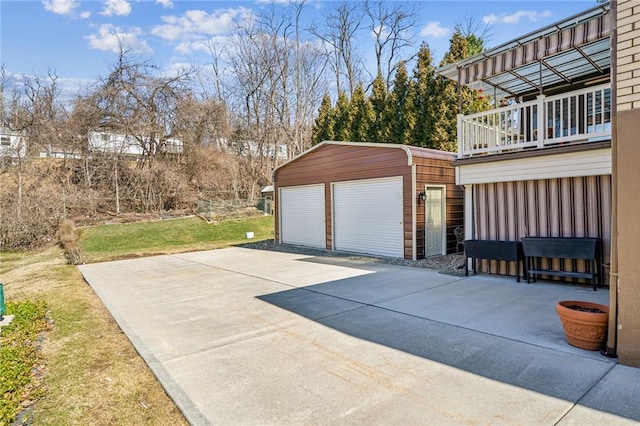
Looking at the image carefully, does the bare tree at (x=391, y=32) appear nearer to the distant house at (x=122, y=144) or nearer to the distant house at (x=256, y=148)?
the distant house at (x=256, y=148)

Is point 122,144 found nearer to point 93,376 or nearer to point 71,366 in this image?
point 71,366

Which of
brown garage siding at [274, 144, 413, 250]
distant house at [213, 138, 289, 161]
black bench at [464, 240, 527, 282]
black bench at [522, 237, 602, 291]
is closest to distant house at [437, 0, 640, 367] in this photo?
black bench at [522, 237, 602, 291]

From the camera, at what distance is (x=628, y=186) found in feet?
10.5

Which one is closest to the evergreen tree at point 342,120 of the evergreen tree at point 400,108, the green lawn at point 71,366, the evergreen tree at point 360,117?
the evergreen tree at point 360,117

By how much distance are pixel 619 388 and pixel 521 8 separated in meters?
11.8

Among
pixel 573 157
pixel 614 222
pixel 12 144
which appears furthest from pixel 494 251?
pixel 12 144

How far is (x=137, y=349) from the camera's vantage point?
4.00 m

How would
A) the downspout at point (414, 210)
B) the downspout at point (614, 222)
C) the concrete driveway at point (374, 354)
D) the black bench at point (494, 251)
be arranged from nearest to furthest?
1. the concrete driveway at point (374, 354)
2. the downspout at point (614, 222)
3. the black bench at point (494, 251)
4. the downspout at point (414, 210)

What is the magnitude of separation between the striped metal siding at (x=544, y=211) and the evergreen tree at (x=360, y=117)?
12.3 metres

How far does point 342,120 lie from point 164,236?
11.1 meters

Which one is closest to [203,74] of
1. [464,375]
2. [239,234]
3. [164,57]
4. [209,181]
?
[164,57]

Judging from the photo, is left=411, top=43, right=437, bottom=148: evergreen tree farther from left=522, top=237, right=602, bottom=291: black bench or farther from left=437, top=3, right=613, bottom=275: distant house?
left=522, top=237, right=602, bottom=291: black bench

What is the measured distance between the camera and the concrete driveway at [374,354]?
8.60 feet

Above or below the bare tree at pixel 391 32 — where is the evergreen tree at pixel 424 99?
below
